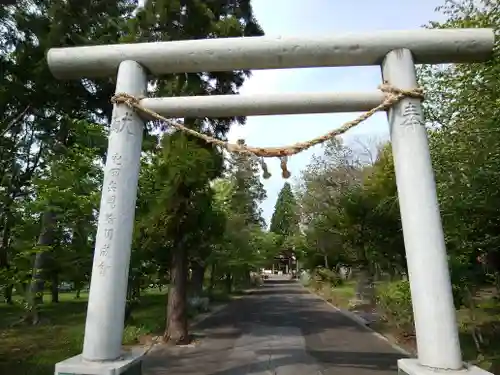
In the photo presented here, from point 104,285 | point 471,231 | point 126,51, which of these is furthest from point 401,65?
point 471,231

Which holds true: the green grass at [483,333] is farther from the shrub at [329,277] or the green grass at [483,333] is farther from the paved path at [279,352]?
the shrub at [329,277]

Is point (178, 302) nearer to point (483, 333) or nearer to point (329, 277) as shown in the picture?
point (483, 333)

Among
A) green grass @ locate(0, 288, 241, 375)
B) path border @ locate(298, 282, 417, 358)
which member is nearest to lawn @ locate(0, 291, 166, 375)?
green grass @ locate(0, 288, 241, 375)

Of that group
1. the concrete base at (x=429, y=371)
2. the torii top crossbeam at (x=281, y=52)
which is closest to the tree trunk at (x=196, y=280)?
the torii top crossbeam at (x=281, y=52)

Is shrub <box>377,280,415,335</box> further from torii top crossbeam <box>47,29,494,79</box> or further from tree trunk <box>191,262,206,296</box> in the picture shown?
tree trunk <box>191,262,206,296</box>

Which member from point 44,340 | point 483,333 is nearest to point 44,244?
point 44,340

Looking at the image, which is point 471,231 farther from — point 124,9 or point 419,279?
point 124,9

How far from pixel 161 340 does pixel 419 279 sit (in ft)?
28.0

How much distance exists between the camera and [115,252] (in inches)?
147

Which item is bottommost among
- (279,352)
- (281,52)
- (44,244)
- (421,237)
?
(279,352)

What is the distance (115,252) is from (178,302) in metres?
7.07

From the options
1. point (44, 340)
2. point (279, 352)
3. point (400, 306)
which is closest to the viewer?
point (279, 352)

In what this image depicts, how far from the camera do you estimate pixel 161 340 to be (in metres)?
10.3

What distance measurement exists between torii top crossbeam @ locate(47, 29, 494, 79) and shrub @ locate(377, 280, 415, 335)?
7.17 m
